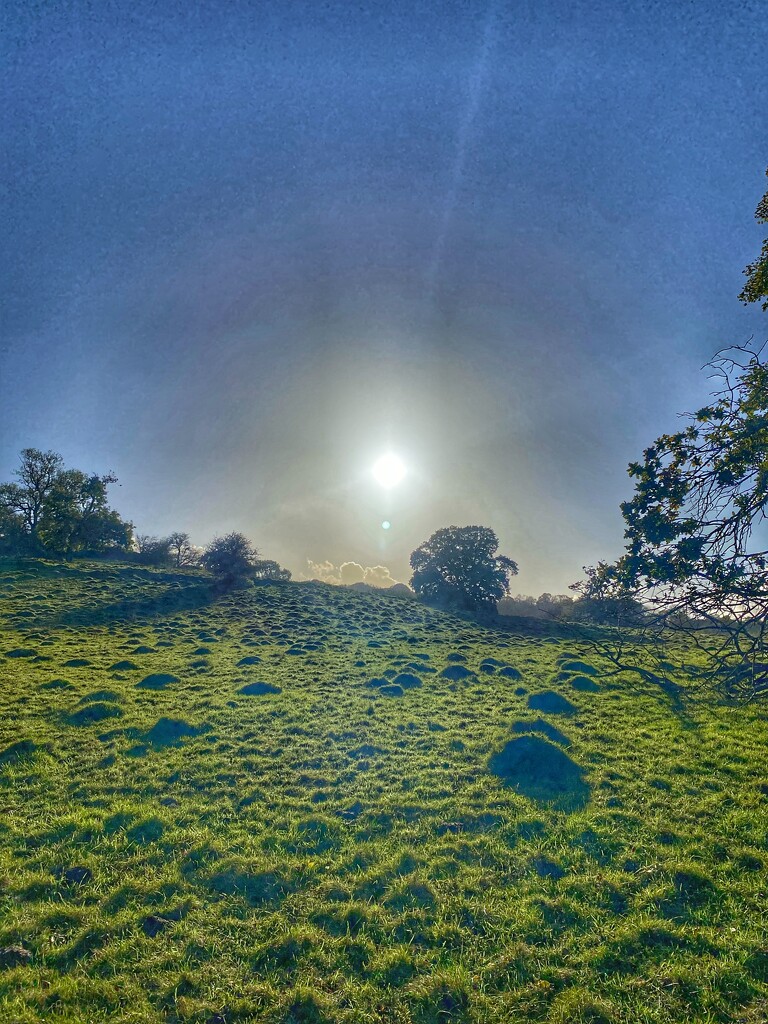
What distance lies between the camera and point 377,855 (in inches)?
402

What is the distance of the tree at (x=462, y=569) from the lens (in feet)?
233

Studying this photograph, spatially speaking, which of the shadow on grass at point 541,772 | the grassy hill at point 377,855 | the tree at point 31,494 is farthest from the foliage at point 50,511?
the shadow on grass at point 541,772

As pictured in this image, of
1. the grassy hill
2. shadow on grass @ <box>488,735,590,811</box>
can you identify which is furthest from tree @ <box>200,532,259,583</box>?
shadow on grass @ <box>488,735,590,811</box>

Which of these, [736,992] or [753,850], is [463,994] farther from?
[753,850]

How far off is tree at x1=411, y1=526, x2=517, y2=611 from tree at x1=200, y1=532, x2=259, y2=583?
28464mm

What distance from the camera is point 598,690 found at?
2462cm

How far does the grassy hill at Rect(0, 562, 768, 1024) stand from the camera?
673 cm

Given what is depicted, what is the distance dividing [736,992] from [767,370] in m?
10.1

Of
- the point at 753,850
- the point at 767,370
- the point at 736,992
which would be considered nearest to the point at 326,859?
the point at 736,992

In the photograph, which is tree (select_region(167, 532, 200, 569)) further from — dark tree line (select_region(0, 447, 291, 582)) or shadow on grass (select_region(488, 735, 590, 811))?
shadow on grass (select_region(488, 735, 590, 811))

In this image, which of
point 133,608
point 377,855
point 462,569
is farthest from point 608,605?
point 462,569

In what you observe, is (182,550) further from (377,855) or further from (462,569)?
(377,855)

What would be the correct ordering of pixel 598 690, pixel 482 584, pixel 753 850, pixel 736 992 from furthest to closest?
pixel 482 584 < pixel 598 690 < pixel 753 850 < pixel 736 992

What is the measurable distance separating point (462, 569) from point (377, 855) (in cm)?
6413
